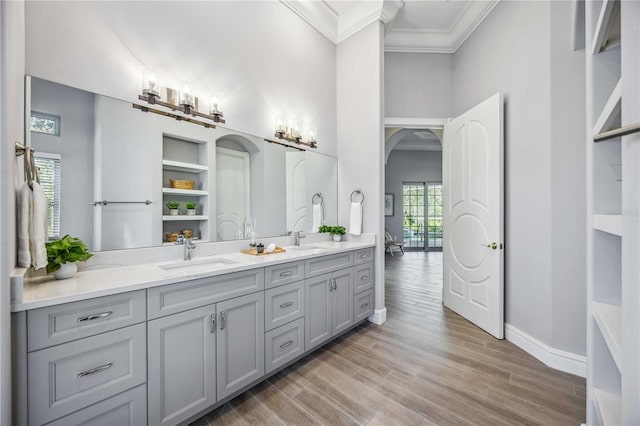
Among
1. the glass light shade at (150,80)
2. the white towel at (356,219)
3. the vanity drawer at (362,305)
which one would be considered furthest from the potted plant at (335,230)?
the glass light shade at (150,80)

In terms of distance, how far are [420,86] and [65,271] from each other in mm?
3866

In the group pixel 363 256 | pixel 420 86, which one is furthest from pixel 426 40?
pixel 363 256

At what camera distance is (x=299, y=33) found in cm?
296

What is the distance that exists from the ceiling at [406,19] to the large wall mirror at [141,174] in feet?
5.62

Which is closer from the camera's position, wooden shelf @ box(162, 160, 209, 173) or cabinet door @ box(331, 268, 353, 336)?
wooden shelf @ box(162, 160, 209, 173)

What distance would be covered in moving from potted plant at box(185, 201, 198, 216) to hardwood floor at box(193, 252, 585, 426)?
4.39 feet

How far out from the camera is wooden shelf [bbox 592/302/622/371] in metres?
0.75

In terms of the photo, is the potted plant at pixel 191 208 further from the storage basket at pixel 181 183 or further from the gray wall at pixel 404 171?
the gray wall at pixel 404 171

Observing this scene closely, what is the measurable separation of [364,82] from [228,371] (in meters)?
3.11

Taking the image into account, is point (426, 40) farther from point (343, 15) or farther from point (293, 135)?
point (293, 135)

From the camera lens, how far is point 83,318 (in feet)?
3.77

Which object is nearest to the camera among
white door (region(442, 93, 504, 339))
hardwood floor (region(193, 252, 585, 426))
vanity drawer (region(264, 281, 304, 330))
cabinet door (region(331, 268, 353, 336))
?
hardwood floor (region(193, 252, 585, 426))

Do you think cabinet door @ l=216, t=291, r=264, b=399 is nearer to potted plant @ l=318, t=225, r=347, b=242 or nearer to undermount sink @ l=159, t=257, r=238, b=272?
undermount sink @ l=159, t=257, r=238, b=272

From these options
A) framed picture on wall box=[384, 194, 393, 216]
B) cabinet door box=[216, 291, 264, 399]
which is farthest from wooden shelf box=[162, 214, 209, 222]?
framed picture on wall box=[384, 194, 393, 216]
